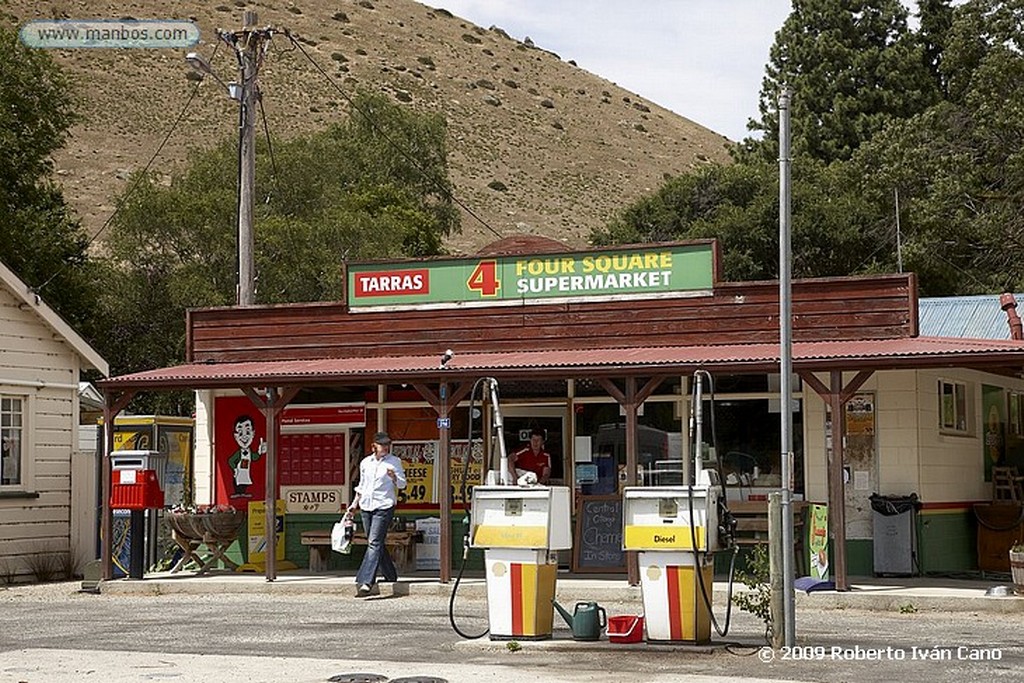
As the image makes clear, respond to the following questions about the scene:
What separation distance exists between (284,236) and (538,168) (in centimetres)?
5543

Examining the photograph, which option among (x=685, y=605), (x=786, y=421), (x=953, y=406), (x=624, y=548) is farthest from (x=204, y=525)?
(x=786, y=421)

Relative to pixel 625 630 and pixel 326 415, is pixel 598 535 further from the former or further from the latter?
pixel 625 630

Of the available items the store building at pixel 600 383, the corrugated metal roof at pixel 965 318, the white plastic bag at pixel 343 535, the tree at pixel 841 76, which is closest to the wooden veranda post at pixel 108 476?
the store building at pixel 600 383

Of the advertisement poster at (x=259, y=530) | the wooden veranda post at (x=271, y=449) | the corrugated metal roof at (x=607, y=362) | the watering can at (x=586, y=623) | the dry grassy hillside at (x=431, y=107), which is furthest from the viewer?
the dry grassy hillside at (x=431, y=107)

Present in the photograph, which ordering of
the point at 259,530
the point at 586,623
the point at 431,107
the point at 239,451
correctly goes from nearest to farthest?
the point at 586,623, the point at 259,530, the point at 239,451, the point at 431,107

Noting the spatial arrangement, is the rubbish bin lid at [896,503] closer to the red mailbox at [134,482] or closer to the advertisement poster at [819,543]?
the advertisement poster at [819,543]

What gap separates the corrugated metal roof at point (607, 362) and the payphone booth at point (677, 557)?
182 inches

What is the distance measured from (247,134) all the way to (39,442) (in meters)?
5.03

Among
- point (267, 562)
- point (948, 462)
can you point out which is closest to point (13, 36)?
point (267, 562)

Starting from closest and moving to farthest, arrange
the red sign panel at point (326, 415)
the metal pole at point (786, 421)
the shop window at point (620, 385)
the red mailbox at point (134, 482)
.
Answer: the metal pole at point (786, 421)
the shop window at point (620, 385)
the red mailbox at point (134, 482)
the red sign panel at point (326, 415)

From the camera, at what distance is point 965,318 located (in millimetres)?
25953

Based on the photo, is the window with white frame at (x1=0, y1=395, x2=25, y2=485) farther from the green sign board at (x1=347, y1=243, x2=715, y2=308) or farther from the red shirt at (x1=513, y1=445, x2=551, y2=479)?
the red shirt at (x1=513, y1=445, x2=551, y2=479)

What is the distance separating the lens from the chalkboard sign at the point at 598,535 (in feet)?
62.9

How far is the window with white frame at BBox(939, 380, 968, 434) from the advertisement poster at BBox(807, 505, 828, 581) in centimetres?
255
